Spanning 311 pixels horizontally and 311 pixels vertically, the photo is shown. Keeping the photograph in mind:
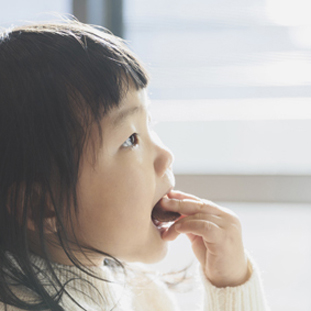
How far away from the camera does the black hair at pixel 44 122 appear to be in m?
0.61

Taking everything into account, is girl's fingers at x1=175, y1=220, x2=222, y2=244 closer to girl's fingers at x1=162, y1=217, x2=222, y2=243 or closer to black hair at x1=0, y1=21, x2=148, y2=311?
girl's fingers at x1=162, y1=217, x2=222, y2=243

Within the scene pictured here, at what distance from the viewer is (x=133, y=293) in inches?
35.0

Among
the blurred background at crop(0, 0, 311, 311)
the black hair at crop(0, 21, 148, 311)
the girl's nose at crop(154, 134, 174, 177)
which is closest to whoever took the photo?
the black hair at crop(0, 21, 148, 311)

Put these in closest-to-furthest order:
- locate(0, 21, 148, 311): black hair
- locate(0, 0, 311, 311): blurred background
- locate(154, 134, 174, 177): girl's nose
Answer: locate(0, 21, 148, 311): black hair, locate(154, 134, 174, 177): girl's nose, locate(0, 0, 311, 311): blurred background

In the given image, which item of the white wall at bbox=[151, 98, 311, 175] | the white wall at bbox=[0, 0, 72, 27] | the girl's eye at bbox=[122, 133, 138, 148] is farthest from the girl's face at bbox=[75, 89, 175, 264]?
the white wall at bbox=[0, 0, 72, 27]

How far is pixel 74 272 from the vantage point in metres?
0.72

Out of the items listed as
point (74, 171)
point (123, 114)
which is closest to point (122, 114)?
point (123, 114)

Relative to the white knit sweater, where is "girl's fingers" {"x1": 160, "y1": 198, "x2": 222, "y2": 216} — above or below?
above

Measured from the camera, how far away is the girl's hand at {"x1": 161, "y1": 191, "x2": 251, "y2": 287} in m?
0.77

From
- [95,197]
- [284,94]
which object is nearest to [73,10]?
[284,94]

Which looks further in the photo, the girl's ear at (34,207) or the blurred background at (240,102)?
the blurred background at (240,102)

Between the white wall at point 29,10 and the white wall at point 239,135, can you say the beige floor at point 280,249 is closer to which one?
the white wall at point 239,135

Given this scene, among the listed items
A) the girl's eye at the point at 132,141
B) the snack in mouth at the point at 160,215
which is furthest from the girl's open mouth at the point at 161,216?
the girl's eye at the point at 132,141

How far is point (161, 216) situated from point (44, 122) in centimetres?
26
